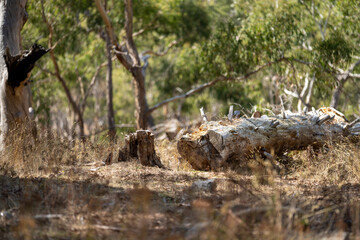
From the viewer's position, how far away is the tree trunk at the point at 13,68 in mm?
6770

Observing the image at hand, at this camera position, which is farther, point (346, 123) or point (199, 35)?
point (199, 35)

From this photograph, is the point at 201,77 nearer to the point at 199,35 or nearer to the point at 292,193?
the point at 199,35

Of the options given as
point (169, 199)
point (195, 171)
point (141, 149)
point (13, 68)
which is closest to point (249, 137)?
point (195, 171)

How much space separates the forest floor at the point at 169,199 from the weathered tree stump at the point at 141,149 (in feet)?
0.78

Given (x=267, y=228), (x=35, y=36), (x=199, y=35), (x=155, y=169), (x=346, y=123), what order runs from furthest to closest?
(x=199, y=35)
(x=35, y=36)
(x=346, y=123)
(x=155, y=169)
(x=267, y=228)

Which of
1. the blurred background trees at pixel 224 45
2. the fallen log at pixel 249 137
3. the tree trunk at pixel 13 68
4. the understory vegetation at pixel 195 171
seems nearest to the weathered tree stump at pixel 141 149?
the understory vegetation at pixel 195 171

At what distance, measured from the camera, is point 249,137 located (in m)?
7.14

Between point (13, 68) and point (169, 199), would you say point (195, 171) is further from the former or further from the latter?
point (13, 68)

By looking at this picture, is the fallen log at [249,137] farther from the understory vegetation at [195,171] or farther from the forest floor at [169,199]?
the forest floor at [169,199]

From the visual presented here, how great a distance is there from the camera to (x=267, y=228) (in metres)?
3.46

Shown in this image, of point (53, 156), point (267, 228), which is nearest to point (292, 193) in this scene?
point (267, 228)

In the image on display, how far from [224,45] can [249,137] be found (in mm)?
7394

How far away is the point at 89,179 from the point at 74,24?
12653mm

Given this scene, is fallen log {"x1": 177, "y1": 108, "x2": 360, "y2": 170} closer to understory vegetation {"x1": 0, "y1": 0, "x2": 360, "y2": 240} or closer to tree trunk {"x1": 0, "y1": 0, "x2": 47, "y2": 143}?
understory vegetation {"x1": 0, "y1": 0, "x2": 360, "y2": 240}
